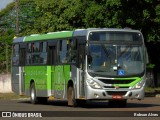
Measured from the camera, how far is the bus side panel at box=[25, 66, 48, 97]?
32094mm

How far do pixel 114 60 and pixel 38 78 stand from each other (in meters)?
6.52

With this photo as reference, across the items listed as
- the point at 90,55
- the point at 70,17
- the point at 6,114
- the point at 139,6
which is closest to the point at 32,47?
the point at 90,55

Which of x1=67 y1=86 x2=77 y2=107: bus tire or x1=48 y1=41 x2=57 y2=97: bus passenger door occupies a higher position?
x1=48 y1=41 x2=57 y2=97: bus passenger door

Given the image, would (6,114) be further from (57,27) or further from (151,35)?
(57,27)

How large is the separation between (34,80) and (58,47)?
12.5 feet

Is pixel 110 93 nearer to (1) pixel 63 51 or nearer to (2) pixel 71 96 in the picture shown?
(2) pixel 71 96

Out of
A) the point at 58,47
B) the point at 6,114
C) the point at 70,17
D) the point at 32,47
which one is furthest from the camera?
the point at 70,17

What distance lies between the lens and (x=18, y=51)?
117ft

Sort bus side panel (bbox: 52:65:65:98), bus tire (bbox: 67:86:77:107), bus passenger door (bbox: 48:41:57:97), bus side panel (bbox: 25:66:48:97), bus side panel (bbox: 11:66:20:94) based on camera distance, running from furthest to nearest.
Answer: bus side panel (bbox: 11:66:20:94)
bus side panel (bbox: 25:66:48:97)
bus passenger door (bbox: 48:41:57:97)
bus side panel (bbox: 52:65:65:98)
bus tire (bbox: 67:86:77:107)

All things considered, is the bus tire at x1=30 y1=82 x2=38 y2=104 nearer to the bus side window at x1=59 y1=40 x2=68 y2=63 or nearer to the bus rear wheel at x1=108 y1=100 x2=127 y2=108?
the bus side window at x1=59 y1=40 x2=68 y2=63

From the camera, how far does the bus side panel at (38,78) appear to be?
32.1 metres

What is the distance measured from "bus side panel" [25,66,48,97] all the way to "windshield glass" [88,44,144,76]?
5.07 metres

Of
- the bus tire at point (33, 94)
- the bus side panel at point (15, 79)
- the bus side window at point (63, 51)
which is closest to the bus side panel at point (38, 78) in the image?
the bus tire at point (33, 94)

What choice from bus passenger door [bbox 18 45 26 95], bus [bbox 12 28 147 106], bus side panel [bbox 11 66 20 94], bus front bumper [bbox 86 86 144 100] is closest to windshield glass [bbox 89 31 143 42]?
bus [bbox 12 28 147 106]
